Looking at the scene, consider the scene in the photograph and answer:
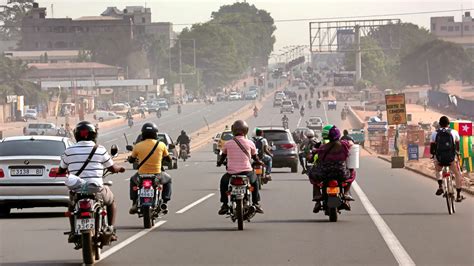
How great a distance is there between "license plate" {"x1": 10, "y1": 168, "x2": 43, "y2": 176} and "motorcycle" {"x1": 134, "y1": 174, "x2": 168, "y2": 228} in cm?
339

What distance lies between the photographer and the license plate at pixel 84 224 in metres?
13.9

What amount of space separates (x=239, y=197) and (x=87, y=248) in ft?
17.5

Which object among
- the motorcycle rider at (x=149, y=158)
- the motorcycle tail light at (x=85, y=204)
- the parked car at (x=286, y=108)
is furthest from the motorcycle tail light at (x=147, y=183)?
the parked car at (x=286, y=108)

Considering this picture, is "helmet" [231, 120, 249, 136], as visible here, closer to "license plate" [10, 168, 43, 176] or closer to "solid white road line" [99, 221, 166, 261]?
"solid white road line" [99, 221, 166, 261]

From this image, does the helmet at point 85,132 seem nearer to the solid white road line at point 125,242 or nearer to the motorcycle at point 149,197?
the solid white road line at point 125,242

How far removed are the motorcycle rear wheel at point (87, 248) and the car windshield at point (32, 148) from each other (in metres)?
8.66

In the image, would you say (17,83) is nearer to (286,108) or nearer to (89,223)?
(286,108)

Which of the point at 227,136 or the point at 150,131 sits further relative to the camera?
the point at 227,136

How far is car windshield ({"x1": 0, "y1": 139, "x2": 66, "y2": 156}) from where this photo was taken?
2270cm

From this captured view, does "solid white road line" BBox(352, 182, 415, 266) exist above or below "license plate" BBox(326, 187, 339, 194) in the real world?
below

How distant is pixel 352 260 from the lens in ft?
48.5

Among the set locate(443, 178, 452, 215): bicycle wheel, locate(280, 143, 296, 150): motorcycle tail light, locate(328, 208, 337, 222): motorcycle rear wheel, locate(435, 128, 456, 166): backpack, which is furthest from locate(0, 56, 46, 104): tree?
locate(328, 208, 337, 222): motorcycle rear wheel

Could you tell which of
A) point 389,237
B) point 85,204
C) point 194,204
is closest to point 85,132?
point 85,204

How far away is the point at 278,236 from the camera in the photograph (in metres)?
18.3
